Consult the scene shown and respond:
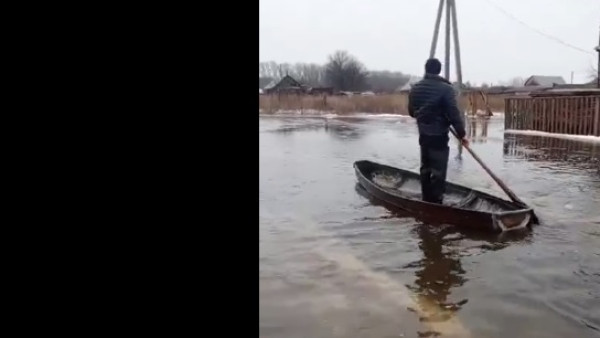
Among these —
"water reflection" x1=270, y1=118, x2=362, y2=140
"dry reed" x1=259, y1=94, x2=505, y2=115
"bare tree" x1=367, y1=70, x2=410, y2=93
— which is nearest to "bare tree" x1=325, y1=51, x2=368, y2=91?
"bare tree" x1=367, y1=70, x2=410, y2=93

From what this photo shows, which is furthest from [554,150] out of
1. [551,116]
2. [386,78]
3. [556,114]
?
[386,78]

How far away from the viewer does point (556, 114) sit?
22078 millimetres

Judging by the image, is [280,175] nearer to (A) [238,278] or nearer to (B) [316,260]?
(B) [316,260]

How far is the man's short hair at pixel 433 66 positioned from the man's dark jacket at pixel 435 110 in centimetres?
6

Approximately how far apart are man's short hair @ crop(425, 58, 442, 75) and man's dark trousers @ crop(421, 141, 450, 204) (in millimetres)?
1036

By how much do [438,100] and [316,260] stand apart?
3.05 m

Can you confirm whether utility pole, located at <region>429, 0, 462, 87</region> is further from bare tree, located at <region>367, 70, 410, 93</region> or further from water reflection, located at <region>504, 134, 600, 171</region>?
bare tree, located at <region>367, 70, 410, 93</region>

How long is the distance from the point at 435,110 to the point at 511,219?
5.96ft

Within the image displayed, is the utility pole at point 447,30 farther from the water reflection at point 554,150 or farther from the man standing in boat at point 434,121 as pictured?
the man standing in boat at point 434,121

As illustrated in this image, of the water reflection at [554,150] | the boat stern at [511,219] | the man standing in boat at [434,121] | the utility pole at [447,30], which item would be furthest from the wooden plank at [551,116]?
the boat stern at [511,219]

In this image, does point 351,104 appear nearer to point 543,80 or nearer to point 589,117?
point 589,117

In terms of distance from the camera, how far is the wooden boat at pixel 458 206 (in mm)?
6418

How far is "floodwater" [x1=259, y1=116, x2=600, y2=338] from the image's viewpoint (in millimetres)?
3947

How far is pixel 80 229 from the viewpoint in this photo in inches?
40.6
